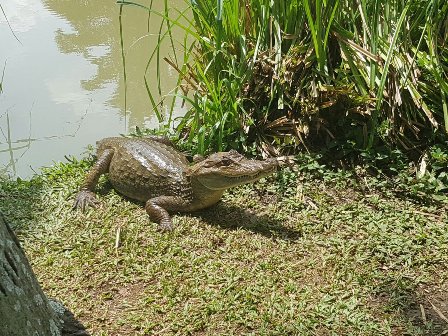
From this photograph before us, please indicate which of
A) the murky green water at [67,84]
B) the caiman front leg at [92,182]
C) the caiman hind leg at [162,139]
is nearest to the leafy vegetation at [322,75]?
the caiman hind leg at [162,139]

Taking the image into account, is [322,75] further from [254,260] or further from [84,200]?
[84,200]

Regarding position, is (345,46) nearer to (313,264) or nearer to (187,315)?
(313,264)

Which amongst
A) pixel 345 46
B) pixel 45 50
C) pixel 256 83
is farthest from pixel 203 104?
pixel 45 50

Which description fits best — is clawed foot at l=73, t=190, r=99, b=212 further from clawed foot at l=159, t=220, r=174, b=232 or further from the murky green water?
the murky green water

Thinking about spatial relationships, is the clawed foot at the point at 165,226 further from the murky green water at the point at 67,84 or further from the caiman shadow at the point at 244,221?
the murky green water at the point at 67,84

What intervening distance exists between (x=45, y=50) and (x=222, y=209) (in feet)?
18.1

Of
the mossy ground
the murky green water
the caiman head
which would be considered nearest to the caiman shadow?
the mossy ground

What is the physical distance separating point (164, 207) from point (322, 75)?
5.94 ft

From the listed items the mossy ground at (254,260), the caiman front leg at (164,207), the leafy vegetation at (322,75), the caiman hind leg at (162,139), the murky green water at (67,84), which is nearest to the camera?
the mossy ground at (254,260)

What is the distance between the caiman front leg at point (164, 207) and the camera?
4.41 meters

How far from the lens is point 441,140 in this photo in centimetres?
483

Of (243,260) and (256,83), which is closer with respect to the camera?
(243,260)

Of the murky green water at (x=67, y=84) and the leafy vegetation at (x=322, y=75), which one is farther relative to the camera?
the murky green water at (x=67, y=84)

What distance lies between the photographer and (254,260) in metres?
4.00
